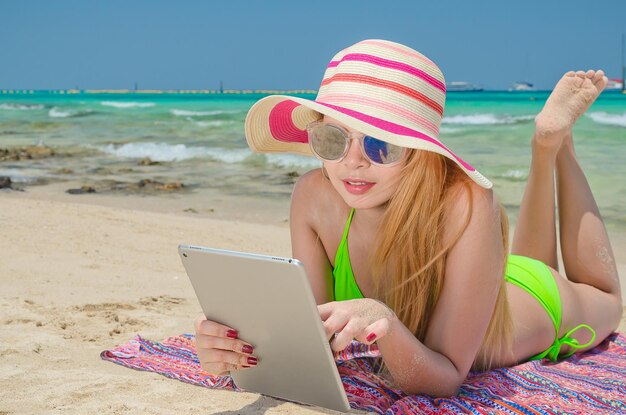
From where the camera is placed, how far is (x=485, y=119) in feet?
71.4

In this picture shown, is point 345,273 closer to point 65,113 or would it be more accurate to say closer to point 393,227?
point 393,227

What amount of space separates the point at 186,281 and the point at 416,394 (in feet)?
8.53

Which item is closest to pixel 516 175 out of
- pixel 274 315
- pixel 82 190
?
pixel 82 190

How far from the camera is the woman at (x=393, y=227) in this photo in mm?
2346

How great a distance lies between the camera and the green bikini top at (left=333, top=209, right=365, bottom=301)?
2836 millimetres

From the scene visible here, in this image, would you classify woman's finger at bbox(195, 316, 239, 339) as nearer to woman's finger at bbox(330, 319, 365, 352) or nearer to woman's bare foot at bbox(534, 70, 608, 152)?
woman's finger at bbox(330, 319, 365, 352)

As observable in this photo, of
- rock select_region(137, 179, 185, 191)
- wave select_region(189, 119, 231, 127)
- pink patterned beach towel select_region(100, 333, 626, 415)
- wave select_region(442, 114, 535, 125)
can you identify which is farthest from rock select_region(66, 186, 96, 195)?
wave select_region(442, 114, 535, 125)

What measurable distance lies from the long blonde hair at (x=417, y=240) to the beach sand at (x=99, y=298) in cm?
46

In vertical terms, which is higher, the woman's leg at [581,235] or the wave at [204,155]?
the woman's leg at [581,235]

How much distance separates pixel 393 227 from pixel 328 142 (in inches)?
13.9

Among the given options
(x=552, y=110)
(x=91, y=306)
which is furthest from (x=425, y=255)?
(x=91, y=306)

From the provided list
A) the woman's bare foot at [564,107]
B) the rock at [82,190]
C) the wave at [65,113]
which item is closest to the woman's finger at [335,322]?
the woman's bare foot at [564,107]

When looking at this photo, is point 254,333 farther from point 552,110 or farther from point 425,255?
point 552,110

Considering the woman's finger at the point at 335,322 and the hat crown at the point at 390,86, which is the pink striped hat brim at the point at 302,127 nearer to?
the hat crown at the point at 390,86
